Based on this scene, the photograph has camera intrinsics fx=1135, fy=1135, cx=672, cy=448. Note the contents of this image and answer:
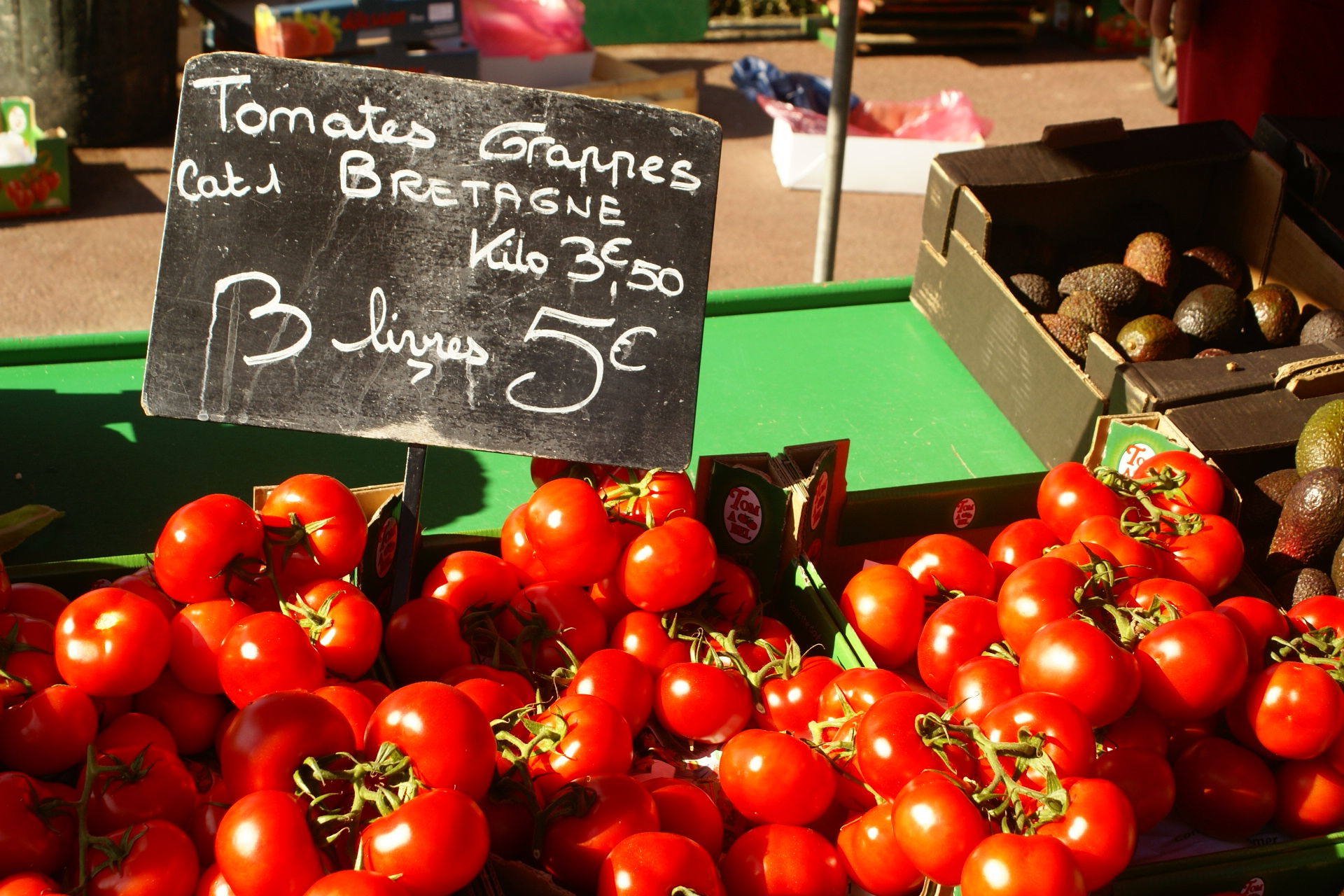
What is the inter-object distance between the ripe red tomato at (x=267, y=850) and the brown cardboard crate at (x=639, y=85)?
5.74 m

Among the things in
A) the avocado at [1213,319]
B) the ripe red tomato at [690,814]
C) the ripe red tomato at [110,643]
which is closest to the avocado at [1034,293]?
the avocado at [1213,319]

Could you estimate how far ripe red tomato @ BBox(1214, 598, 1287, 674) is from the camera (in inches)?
57.8

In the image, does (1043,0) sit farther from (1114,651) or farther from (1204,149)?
(1114,651)

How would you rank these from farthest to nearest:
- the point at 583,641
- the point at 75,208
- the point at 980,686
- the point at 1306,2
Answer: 1. the point at 75,208
2. the point at 1306,2
3. the point at 583,641
4. the point at 980,686

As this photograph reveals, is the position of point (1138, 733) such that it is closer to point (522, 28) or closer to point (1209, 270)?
point (1209, 270)

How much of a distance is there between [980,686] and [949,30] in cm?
858

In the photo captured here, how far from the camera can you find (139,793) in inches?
45.0

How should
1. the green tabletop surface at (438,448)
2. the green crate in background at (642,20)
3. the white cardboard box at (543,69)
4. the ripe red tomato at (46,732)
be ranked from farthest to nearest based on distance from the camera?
the green crate in background at (642,20) → the white cardboard box at (543,69) → the green tabletop surface at (438,448) → the ripe red tomato at (46,732)

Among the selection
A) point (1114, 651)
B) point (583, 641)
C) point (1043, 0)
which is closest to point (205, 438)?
point (583, 641)

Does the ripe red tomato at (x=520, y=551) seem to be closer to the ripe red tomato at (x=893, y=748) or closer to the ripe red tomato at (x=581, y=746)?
the ripe red tomato at (x=581, y=746)

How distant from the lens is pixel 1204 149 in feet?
9.09

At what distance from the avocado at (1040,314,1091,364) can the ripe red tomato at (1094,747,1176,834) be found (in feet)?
3.36

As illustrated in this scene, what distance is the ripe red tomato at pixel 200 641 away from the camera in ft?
4.33

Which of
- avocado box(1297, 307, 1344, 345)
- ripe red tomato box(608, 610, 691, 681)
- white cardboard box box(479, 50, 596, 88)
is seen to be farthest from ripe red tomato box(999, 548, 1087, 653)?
white cardboard box box(479, 50, 596, 88)
